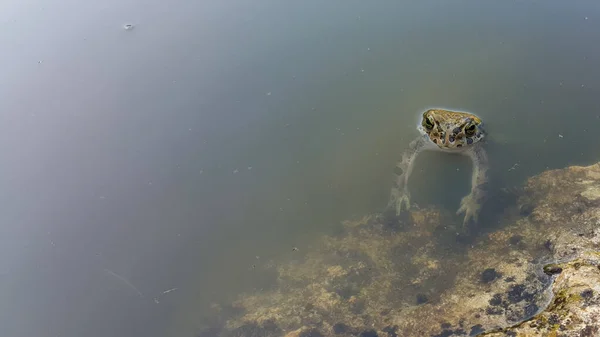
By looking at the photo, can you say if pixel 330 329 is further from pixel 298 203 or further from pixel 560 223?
pixel 560 223

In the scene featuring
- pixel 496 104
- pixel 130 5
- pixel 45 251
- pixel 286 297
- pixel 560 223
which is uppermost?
pixel 130 5

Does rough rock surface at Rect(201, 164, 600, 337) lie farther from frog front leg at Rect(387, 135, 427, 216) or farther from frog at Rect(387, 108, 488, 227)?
frog at Rect(387, 108, 488, 227)

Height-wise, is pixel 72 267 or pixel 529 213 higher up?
pixel 529 213

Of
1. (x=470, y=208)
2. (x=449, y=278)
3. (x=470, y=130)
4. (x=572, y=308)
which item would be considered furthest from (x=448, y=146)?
(x=572, y=308)

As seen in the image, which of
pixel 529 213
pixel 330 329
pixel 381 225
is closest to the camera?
pixel 330 329

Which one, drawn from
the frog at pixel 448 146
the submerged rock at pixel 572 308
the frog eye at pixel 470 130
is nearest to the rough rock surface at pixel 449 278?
the submerged rock at pixel 572 308

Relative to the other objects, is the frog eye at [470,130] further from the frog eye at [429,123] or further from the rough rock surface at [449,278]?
the rough rock surface at [449,278]

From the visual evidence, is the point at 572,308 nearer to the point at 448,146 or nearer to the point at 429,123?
the point at 448,146

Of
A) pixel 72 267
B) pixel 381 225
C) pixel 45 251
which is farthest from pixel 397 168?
pixel 45 251

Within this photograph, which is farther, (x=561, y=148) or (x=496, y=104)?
(x=496, y=104)
